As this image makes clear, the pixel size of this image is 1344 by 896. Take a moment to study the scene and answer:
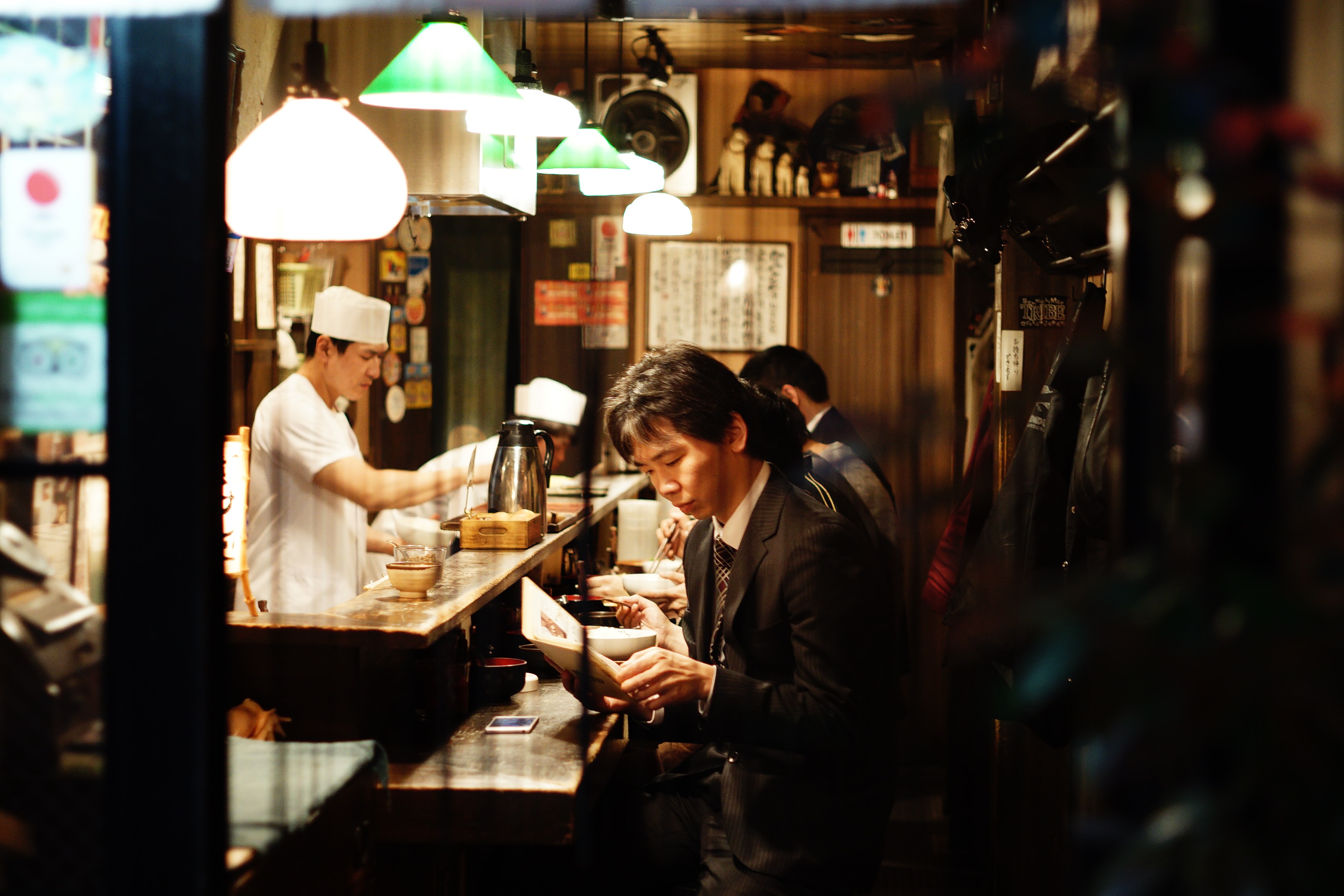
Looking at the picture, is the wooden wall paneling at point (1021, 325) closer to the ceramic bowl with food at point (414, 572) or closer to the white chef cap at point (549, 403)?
→ the ceramic bowl with food at point (414, 572)

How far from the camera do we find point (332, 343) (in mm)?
3781

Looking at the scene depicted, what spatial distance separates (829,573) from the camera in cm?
214

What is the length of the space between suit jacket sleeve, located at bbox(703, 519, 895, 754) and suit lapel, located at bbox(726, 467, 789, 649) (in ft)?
0.17

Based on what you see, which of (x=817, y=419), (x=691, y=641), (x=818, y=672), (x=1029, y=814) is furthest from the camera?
(x=817, y=419)

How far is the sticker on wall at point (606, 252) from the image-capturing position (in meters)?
5.97

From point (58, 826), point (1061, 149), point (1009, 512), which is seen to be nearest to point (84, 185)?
point (58, 826)

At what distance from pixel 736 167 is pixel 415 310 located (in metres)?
1.84

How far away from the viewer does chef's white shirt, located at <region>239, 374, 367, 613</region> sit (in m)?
3.62

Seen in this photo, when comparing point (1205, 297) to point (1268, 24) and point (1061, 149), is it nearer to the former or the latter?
point (1268, 24)

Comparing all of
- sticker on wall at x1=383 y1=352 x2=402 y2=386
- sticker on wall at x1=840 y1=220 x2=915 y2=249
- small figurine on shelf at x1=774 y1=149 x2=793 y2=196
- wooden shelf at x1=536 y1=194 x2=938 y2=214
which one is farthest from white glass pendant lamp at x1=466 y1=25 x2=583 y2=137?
sticker on wall at x1=840 y1=220 x2=915 y2=249

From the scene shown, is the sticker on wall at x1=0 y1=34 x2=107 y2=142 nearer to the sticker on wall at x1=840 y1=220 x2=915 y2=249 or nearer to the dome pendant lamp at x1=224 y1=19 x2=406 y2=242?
the dome pendant lamp at x1=224 y1=19 x2=406 y2=242

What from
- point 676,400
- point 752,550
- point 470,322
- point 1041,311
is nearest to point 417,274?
point 470,322

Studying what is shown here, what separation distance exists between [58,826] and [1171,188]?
4.36 feet

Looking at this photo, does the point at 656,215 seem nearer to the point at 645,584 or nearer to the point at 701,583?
the point at 645,584
